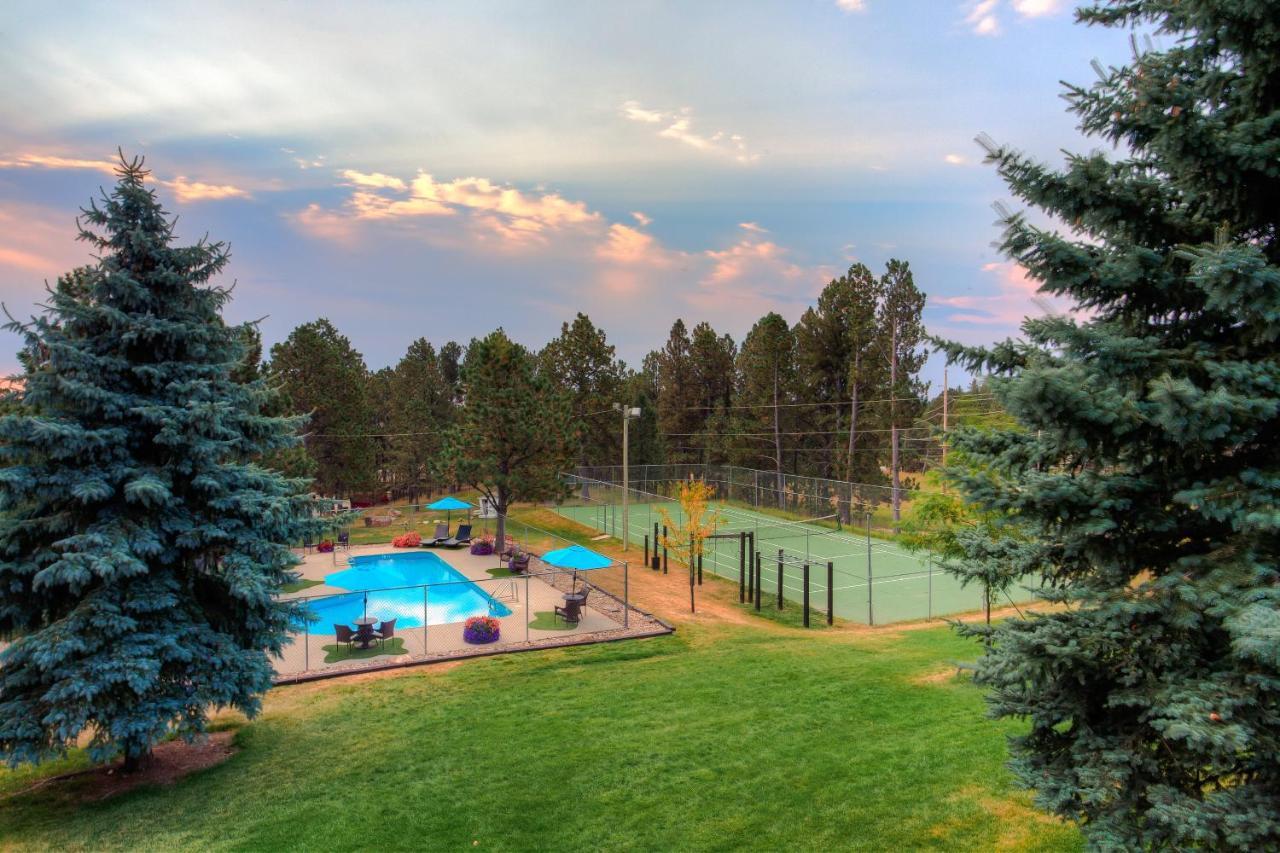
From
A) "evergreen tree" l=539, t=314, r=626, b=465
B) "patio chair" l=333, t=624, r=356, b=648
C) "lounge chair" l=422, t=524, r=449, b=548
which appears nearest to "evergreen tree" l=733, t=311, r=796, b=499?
"evergreen tree" l=539, t=314, r=626, b=465

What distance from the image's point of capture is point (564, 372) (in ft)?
178

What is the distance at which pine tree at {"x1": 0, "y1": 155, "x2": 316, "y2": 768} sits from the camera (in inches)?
361

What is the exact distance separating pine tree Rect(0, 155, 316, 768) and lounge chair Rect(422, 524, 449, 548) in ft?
67.4

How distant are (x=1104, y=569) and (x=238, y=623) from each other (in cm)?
1121

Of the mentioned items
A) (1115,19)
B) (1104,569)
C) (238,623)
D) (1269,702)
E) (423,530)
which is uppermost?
(1115,19)

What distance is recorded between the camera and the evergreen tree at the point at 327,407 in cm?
3966

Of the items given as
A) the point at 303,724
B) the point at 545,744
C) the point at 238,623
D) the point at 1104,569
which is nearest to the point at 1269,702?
the point at 1104,569

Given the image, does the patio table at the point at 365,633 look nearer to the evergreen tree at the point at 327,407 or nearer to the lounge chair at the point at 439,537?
the lounge chair at the point at 439,537

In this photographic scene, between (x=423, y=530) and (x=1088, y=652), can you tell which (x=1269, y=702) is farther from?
(x=423, y=530)

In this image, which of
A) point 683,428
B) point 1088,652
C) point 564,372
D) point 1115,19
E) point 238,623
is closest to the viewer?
point 1088,652

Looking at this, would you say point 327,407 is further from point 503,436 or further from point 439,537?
point 503,436

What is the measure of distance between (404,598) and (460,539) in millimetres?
6952

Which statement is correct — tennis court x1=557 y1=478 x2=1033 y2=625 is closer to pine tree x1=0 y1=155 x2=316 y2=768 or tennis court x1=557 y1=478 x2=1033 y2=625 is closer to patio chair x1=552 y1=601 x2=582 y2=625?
patio chair x1=552 y1=601 x2=582 y2=625

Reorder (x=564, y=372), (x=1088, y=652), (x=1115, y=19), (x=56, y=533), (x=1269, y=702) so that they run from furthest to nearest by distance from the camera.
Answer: (x=564, y=372) < (x=56, y=533) < (x=1115, y=19) < (x=1088, y=652) < (x=1269, y=702)
